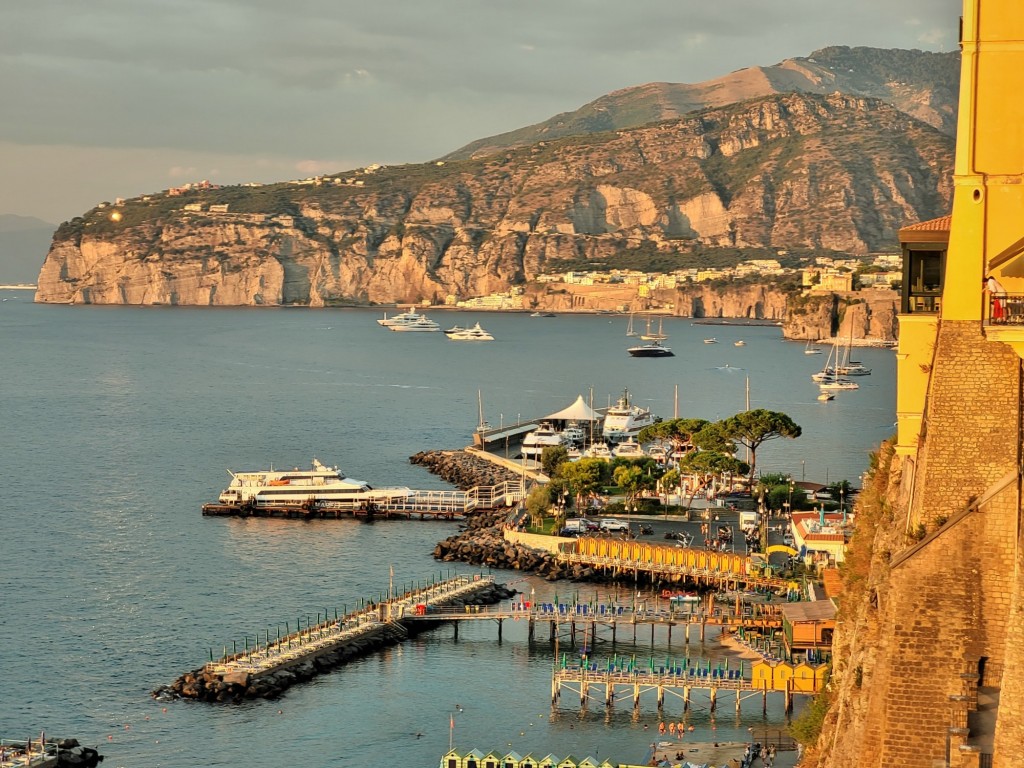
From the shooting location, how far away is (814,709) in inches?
945

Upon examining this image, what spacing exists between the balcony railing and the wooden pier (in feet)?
203

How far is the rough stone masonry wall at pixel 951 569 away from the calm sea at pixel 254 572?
72.2 ft

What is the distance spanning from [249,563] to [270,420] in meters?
59.8

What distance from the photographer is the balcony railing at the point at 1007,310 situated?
11.5 metres

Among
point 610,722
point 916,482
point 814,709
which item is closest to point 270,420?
point 610,722

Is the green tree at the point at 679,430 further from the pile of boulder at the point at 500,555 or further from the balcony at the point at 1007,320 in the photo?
the balcony at the point at 1007,320

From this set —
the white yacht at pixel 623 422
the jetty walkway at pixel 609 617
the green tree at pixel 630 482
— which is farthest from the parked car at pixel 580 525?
the white yacht at pixel 623 422

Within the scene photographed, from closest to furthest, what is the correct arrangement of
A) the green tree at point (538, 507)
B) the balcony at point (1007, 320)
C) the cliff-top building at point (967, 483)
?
the balcony at point (1007, 320) → the cliff-top building at point (967, 483) → the green tree at point (538, 507)

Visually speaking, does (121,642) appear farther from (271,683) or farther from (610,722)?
(610,722)

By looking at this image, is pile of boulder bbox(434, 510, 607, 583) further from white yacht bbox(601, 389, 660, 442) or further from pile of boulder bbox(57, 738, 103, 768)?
white yacht bbox(601, 389, 660, 442)

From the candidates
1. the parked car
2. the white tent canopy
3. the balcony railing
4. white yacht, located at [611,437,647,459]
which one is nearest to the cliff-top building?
the balcony railing

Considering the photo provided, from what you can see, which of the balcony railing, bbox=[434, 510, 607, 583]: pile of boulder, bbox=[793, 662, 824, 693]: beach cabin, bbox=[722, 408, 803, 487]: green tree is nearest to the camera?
the balcony railing

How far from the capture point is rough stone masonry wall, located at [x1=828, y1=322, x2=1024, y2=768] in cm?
1397

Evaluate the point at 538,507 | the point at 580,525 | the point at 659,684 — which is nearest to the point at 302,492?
the point at 538,507
